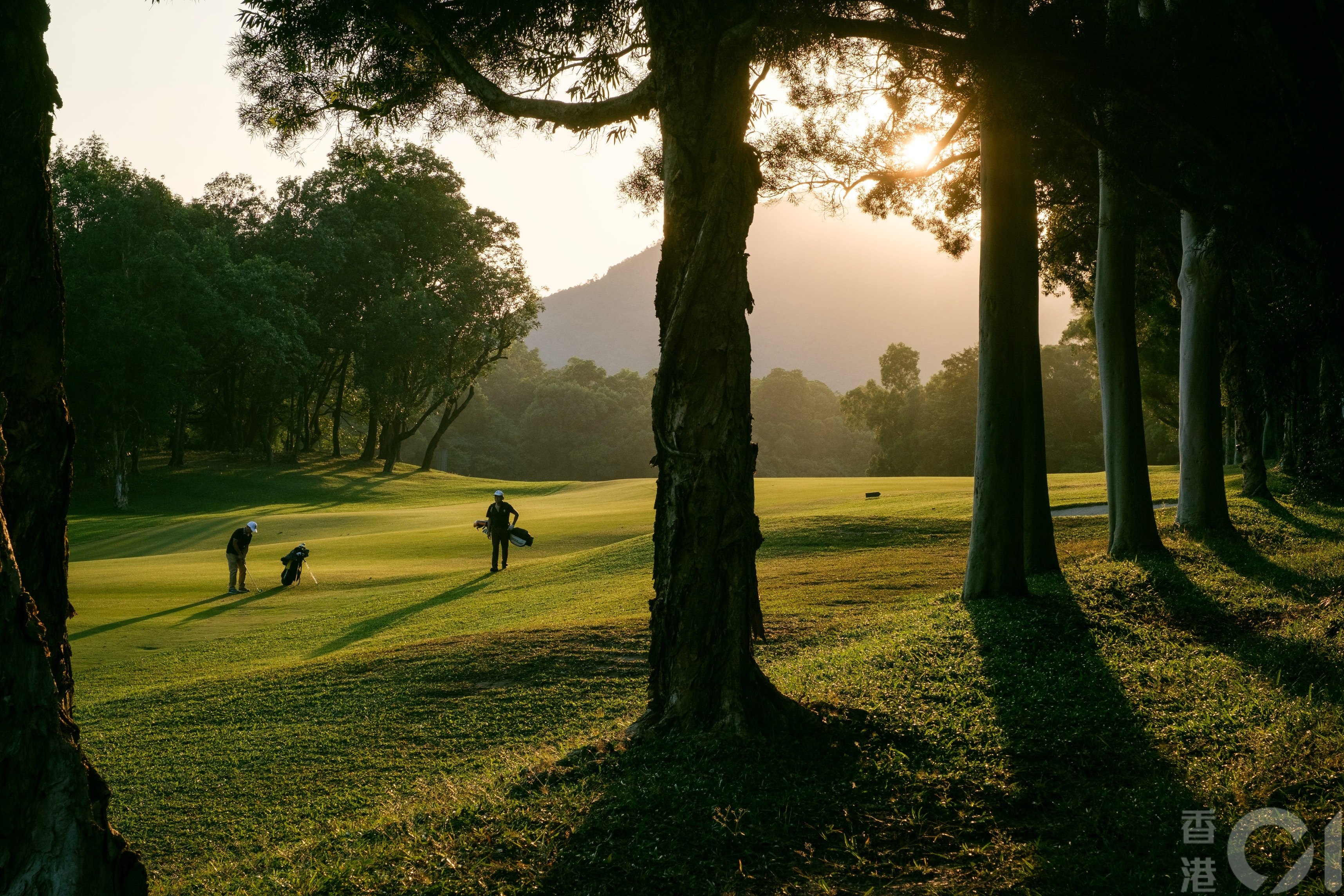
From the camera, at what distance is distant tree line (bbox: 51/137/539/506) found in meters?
37.4

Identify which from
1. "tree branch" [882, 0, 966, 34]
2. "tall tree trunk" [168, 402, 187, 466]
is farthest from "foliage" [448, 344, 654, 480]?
"tree branch" [882, 0, 966, 34]

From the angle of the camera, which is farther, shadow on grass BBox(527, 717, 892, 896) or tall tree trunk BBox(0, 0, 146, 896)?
shadow on grass BBox(527, 717, 892, 896)

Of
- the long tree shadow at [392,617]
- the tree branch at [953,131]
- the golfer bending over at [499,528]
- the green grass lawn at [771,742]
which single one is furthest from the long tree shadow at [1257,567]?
the golfer bending over at [499,528]

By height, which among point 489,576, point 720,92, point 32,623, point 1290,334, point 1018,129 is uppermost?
point 1018,129

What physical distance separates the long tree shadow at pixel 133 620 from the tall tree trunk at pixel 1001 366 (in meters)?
13.4

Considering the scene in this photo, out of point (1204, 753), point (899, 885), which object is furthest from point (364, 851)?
point (1204, 753)

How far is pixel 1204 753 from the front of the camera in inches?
200

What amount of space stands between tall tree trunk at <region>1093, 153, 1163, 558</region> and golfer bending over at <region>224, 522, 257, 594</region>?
16.3 m

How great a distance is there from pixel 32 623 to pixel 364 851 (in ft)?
6.87

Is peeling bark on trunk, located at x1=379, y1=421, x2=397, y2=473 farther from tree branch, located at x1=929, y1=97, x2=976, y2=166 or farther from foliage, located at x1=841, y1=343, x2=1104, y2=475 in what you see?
tree branch, located at x1=929, y1=97, x2=976, y2=166

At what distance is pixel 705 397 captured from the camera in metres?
5.76

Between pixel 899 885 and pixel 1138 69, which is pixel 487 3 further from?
pixel 899 885

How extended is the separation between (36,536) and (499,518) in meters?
16.5

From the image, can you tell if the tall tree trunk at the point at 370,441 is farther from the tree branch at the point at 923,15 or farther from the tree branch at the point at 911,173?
the tree branch at the point at 923,15
